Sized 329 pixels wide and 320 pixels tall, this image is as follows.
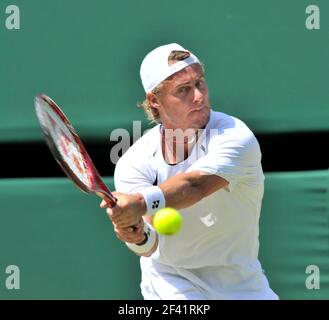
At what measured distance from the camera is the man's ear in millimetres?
3618

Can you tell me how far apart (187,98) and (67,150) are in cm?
50

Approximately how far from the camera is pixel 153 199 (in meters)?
3.14

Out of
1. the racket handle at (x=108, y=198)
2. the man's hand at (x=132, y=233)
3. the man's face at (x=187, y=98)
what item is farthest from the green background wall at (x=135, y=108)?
the racket handle at (x=108, y=198)

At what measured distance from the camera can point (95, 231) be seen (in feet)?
14.7

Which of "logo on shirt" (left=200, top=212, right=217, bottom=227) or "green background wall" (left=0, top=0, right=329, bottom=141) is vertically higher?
"green background wall" (left=0, top=0, right=329, bottom=141)

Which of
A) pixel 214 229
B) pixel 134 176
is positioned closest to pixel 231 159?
pixel 214 229

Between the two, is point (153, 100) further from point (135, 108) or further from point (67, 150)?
point (135, 108)

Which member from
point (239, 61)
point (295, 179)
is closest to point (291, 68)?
point (239, 61)

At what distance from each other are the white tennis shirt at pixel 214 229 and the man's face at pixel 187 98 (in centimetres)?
6

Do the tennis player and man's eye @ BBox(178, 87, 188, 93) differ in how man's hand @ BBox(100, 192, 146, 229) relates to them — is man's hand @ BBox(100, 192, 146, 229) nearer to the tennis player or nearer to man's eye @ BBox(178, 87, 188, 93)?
the tennis player

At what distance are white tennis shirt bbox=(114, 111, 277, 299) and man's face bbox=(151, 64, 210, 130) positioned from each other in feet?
0.19

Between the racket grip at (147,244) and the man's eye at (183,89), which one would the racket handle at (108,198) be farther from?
the man's eye at (183,89)

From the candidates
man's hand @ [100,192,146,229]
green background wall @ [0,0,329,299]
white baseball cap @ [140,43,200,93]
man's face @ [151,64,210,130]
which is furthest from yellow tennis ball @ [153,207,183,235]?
green background wall @ [0,0,329,299]

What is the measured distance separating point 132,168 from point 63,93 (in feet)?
3.73
